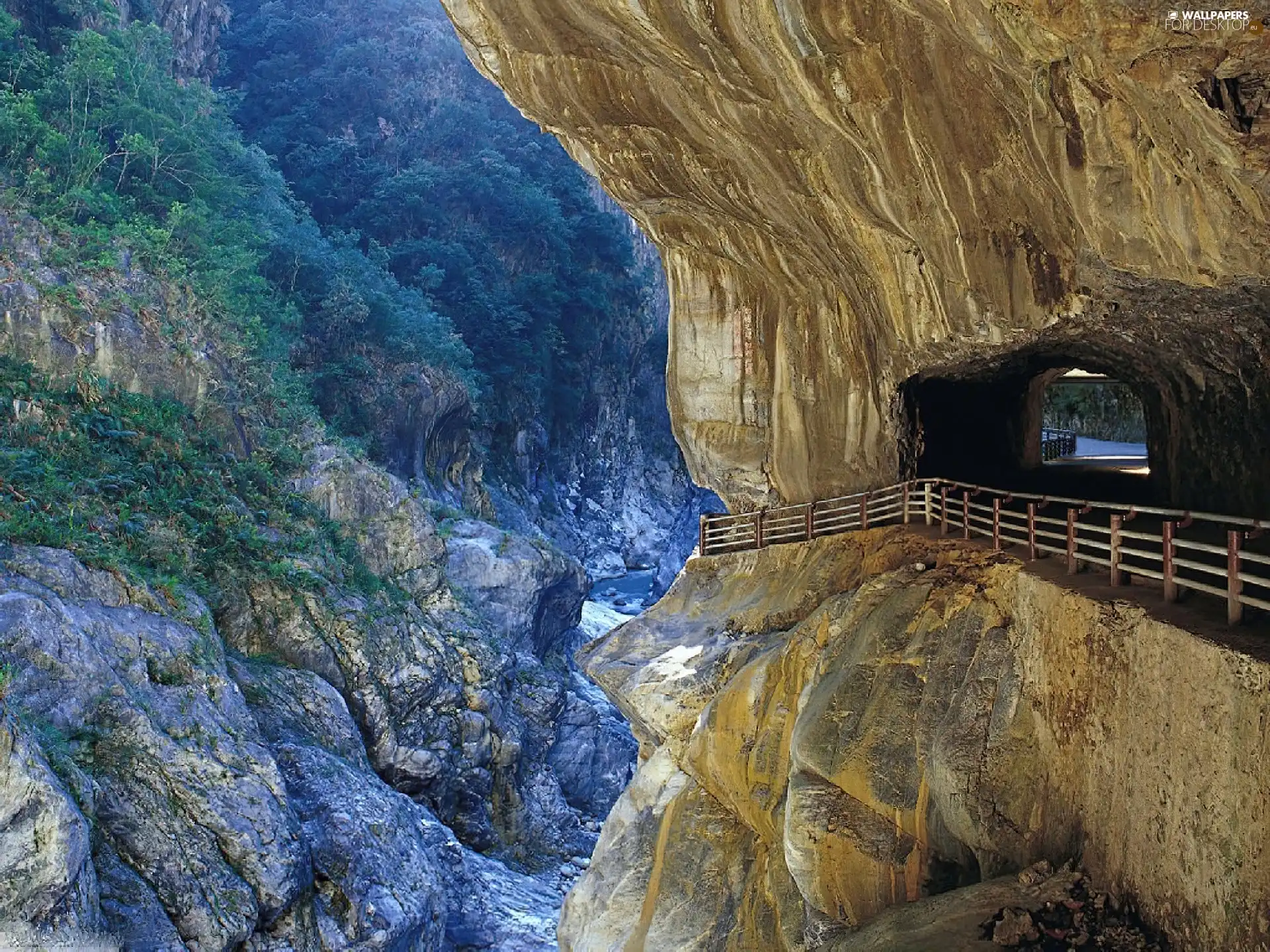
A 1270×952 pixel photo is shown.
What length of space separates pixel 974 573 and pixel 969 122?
4532 mm

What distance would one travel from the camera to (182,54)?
44.8 metres

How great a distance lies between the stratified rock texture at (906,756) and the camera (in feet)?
20.3

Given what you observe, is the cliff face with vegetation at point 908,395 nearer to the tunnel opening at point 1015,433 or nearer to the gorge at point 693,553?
the gorge at point 693,553

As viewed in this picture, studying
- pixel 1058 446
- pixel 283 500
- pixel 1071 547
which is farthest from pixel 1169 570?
pixel 1058 446

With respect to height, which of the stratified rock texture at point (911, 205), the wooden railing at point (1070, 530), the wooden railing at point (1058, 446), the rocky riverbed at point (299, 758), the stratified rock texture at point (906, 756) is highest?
the stratified rock texture at point (911, 205)

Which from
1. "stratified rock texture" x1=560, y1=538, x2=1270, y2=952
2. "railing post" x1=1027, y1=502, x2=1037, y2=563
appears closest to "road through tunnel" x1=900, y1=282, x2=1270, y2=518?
"railing post" x1=1027, y1=502, x2=1037, y2=563

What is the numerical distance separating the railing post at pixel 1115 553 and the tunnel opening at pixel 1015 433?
7.48 meters

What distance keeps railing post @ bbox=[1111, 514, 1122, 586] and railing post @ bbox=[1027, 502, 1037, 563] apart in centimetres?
177

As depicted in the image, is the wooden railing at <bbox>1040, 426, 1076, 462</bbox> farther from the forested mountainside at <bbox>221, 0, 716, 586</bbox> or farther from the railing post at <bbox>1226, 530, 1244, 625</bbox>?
the railing post at <bbox>1226, 530, 1244, 625</bbox>

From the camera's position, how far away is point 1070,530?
9.55 m

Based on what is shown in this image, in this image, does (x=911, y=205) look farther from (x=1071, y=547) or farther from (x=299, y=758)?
(x=299, y=758)

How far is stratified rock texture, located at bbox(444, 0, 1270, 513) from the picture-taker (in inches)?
300

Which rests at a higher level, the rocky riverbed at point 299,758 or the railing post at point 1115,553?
the railing post at point 1115,553

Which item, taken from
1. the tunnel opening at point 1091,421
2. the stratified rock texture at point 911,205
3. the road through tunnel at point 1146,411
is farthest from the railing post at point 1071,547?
the tunnel opening at point 1091,421
